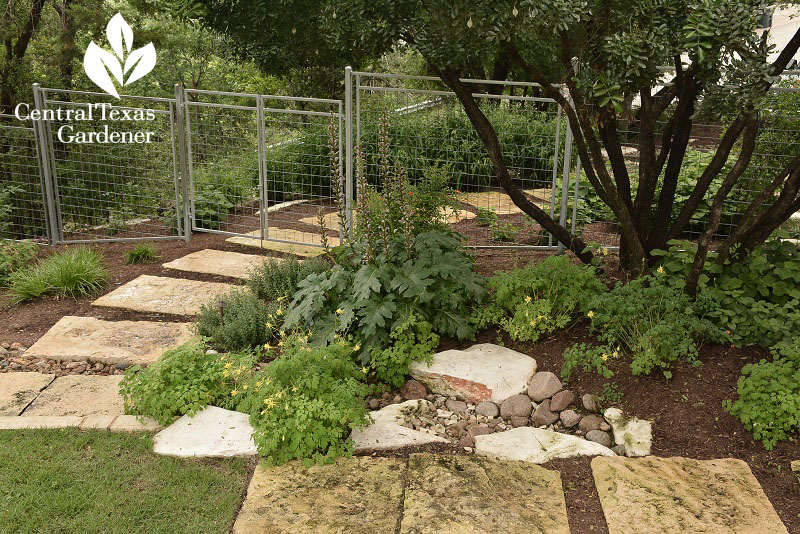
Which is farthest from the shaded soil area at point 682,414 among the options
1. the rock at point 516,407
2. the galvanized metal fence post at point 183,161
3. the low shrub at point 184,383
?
the galvanized metal fence post at point 183,161

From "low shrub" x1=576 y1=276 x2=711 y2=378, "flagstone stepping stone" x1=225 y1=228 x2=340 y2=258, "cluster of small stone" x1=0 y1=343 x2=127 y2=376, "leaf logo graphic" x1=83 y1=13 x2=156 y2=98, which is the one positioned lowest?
"cluster of small stone" x1=0 y1=343 x2=127 y2=376

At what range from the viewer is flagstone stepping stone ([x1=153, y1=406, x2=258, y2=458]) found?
13.4 ft

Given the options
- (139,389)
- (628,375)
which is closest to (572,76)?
(628,375)

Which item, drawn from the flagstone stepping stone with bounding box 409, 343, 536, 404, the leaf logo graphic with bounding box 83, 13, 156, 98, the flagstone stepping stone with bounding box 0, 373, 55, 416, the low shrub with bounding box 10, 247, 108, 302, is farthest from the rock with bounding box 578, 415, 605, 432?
the leaf logo graphic with bounding box 83, 13, 156, 98

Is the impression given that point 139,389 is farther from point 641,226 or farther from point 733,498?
point 641,226

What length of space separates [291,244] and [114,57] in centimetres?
430

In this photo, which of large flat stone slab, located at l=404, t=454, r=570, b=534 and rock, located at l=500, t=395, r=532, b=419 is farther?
rock, located at l=500, t=395, r=532, b=419

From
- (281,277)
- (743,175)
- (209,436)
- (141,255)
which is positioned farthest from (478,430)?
(141,255)

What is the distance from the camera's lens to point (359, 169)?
5.15m

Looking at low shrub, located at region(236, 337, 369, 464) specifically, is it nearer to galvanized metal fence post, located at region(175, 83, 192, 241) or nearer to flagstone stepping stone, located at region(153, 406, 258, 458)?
flagstone stepping stone, located at region(153, 406, 258, 458)

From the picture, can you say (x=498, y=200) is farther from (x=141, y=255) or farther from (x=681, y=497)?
(x=681, y=497)

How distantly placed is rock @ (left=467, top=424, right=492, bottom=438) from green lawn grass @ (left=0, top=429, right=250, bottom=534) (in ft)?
4.29

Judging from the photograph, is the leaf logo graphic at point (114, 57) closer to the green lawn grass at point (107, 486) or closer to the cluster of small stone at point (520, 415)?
the green lawn grass at point (107, 486)

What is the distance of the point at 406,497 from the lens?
366 cm
